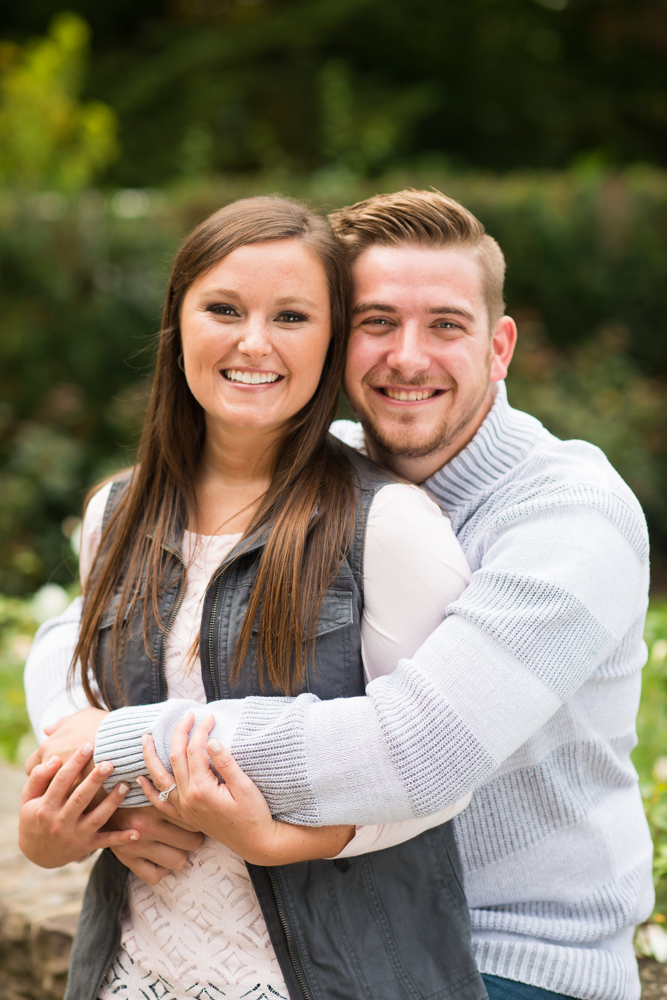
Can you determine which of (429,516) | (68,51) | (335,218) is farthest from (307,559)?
(68,51)

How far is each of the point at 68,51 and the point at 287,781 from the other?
344 inches

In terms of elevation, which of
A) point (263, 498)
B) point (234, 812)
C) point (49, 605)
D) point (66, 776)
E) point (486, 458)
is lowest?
point (49, 605)

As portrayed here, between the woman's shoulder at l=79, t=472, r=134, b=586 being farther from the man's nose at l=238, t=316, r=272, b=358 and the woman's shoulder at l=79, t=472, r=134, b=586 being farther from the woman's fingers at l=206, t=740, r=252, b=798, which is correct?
the woman's fingers at l=206, t=740, r=252, b=798

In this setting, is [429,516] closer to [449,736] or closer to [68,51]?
[449,736]

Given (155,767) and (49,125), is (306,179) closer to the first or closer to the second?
(49,125)

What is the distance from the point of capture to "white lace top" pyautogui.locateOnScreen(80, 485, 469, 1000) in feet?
5.10

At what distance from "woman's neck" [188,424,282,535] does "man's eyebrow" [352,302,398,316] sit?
0.32 meters

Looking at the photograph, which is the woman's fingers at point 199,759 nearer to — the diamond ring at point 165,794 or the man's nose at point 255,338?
the diamond ring at point 165,794

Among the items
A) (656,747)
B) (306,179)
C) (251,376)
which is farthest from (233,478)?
(306,179)

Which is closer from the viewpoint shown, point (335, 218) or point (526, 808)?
point (526, 808)

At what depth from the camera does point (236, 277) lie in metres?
1.74

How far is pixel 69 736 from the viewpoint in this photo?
5.56 feet

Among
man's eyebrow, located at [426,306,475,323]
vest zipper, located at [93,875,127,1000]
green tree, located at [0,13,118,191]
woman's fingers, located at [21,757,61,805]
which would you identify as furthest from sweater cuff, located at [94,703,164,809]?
green tree, located at [0,13,118,191]

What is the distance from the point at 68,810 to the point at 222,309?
98 centimetres
